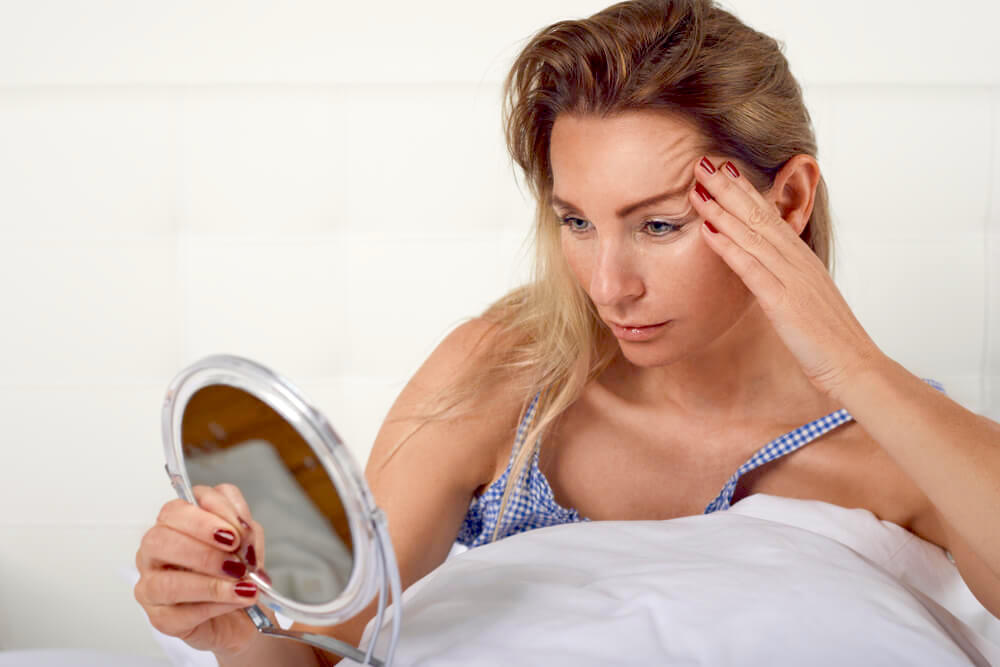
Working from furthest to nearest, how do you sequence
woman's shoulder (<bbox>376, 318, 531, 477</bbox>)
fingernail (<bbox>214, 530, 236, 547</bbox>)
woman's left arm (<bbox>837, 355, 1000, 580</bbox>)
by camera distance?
woman's shoulder (<bbox>376, 318, 531, 477</bbox>)
woman's left arm (<bbox>837, 355, 1000, 580</bbox>)
fingernail (<bbox>214, 530, 236, 547</bbox>)

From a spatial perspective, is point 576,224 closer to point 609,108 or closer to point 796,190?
point 609,108

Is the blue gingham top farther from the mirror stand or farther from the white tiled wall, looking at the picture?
the mirror stand

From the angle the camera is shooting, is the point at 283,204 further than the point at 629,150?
Yes

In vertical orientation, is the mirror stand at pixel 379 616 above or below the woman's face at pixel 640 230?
below

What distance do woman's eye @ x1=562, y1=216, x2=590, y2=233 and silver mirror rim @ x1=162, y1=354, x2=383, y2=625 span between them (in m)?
0.55

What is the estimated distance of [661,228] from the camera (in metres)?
1.10

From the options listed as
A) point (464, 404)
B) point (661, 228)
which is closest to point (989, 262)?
point (661, 228)

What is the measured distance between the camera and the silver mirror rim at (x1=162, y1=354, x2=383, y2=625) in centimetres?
64

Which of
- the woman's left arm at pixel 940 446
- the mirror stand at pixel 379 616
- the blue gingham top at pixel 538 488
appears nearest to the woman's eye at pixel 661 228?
the woman's left arm at pixel 940 446

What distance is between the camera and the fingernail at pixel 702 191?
1.10 m

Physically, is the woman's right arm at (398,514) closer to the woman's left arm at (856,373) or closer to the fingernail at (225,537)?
the fingernail at (225,537)

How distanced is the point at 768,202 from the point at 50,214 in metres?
1.25

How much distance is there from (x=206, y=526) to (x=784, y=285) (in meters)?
0.70

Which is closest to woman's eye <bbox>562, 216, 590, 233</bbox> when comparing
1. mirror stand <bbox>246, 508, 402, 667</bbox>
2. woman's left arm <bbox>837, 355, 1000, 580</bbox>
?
woman's left arm <bbox>837, 355, 1000, 580</bbox>
